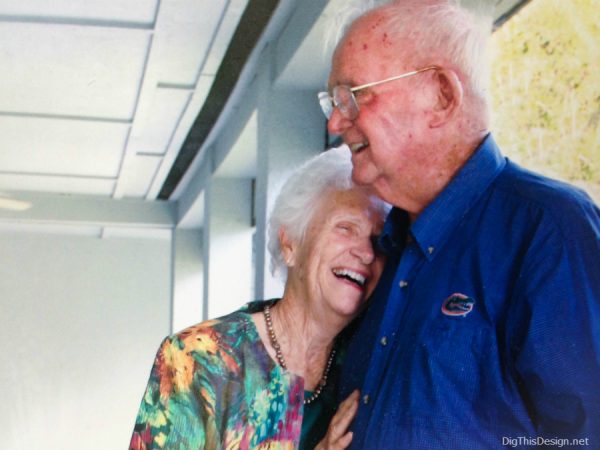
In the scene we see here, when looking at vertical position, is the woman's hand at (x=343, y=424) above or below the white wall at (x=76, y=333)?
below

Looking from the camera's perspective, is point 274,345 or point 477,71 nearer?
point 477,71

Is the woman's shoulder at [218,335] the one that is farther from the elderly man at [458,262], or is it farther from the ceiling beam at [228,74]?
the ceiling beam at [228,74]

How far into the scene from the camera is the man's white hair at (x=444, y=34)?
1.43 meters

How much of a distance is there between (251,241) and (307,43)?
3.08 metres

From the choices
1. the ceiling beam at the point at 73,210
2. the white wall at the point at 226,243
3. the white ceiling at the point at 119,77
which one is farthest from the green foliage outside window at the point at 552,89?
the ceiling beam at the point at 73,210

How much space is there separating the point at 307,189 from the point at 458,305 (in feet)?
2.01

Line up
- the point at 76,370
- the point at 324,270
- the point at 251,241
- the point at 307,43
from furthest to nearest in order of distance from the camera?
the point at 76,370, the point at 251,241, the point at 307,43, the point at 324,270

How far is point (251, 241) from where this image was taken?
6.58m

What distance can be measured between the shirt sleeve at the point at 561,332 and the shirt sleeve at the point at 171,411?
687mm

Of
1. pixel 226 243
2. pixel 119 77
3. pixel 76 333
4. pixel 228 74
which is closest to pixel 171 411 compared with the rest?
pixel 119 77

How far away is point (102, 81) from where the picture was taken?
4.57m

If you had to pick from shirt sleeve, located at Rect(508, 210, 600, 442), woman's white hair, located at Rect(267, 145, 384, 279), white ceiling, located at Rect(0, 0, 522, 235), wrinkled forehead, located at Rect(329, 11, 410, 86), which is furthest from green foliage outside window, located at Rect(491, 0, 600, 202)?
shirt sleeve, located at Rect(508, 210, 600, 442)

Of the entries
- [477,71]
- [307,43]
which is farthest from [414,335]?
[307,43]

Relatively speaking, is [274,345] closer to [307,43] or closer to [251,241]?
[307,43]
